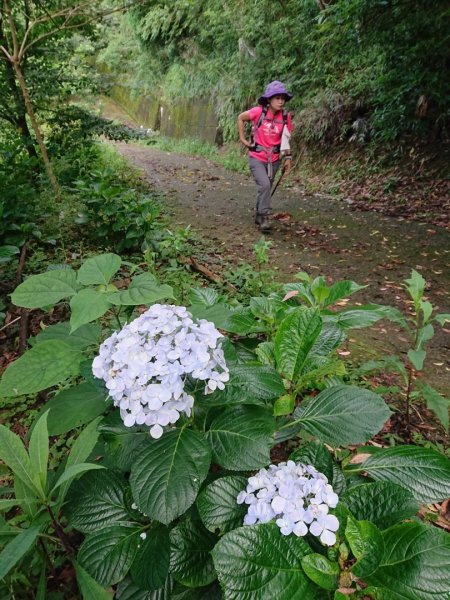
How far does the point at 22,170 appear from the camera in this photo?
175 inches

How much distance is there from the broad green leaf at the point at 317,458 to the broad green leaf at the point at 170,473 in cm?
24

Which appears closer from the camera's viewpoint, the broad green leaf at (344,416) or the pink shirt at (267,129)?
the broad green leaf at (344,416)

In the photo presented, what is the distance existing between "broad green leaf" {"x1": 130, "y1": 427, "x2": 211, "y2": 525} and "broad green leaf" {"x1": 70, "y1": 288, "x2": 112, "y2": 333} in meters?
0.39

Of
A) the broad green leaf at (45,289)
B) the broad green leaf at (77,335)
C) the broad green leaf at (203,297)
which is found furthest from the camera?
the broad green leaf at (203,297)

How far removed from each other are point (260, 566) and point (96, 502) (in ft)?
1.65

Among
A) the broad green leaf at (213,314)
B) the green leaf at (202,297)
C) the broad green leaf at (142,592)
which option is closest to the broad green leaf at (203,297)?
the green leaf at (202,297)

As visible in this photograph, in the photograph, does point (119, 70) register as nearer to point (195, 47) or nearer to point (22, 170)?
point (195, 47)

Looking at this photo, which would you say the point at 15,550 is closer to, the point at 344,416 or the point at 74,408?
the point at 74,408

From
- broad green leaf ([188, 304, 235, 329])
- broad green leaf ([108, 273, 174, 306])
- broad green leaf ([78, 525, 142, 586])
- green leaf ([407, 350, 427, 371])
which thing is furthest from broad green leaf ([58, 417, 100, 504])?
green leaf ([407, 350, 427, 371])

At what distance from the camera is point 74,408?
1.18 metres

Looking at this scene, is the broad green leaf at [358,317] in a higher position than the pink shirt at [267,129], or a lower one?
lower

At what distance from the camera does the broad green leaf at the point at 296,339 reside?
1167 mm

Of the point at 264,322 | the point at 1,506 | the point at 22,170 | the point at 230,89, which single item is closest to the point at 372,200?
the point at 22,170

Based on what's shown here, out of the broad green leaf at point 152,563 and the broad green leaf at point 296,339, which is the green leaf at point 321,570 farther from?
the broad green leaf at point 296,339
